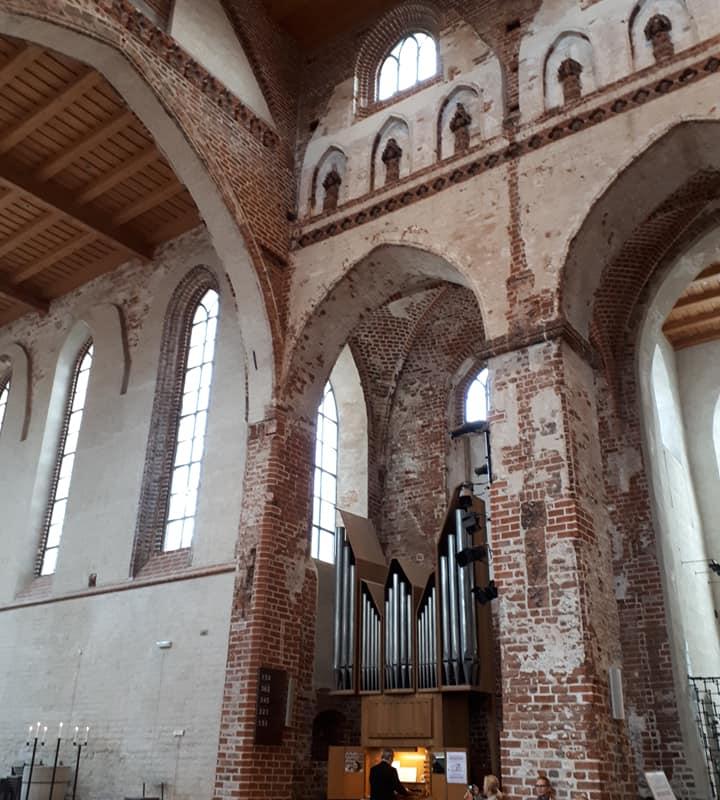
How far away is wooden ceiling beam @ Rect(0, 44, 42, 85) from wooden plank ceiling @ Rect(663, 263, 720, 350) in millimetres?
11008

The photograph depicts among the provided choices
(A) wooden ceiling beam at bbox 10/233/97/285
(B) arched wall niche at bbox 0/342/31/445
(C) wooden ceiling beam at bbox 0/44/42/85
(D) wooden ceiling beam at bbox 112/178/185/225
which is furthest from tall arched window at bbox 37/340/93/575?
(C) wooden ceiling beam at bbox 0/44/42/85

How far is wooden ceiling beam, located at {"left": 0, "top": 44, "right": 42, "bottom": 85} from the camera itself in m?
10.8

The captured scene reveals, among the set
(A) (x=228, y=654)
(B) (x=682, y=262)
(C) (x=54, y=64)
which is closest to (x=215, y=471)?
(A) (x=228, y=654)

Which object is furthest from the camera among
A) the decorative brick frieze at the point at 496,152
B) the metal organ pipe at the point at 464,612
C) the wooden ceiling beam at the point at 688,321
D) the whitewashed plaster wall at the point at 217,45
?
the wooden ceiling beam at the point at 688,321

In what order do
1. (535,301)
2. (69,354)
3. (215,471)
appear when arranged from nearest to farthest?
(535,301), (215,471), (69,354)

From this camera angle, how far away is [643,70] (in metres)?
8.62

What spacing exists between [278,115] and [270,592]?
6.84 meters

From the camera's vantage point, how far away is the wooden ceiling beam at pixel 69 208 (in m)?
12.9

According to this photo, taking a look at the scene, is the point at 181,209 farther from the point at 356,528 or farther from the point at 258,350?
the point at 356,528

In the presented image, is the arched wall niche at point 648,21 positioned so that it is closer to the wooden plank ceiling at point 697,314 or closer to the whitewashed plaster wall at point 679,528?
the whitewashed plaster wall at point 679,528

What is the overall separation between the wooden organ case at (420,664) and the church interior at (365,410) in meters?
A: 0.05

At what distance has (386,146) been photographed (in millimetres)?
10953

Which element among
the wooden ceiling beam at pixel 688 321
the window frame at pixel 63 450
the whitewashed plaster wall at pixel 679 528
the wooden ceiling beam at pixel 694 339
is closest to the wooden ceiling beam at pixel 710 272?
the wooden ceiling beam at pixel 688 321

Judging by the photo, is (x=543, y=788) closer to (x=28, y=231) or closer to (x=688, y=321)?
(x=688, y=321)
